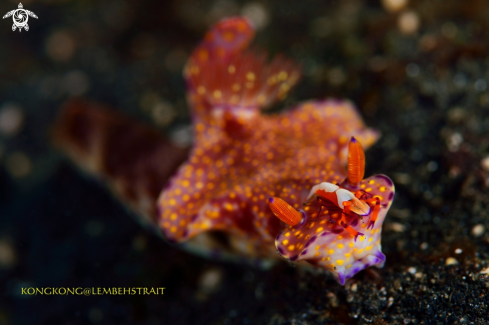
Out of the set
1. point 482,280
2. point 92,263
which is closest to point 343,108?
point 482,280

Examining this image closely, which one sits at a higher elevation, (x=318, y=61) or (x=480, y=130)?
(x=318, y=61)

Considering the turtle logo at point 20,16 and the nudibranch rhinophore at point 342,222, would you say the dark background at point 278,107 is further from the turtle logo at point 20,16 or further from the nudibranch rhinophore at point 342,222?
the nudibranch rhinophore at point 342,222

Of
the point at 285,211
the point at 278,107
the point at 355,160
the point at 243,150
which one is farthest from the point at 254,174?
the point at 278,107

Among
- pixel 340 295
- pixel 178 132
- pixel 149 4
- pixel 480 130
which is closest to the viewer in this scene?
pixel 340 295

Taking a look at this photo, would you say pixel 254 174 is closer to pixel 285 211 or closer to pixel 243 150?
pixel 243 150

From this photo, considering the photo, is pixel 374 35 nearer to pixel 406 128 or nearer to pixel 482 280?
pixel 406 128

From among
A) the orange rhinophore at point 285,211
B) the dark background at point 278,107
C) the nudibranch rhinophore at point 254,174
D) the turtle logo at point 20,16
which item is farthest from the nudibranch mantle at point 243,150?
the turtle logo at point 20,16
